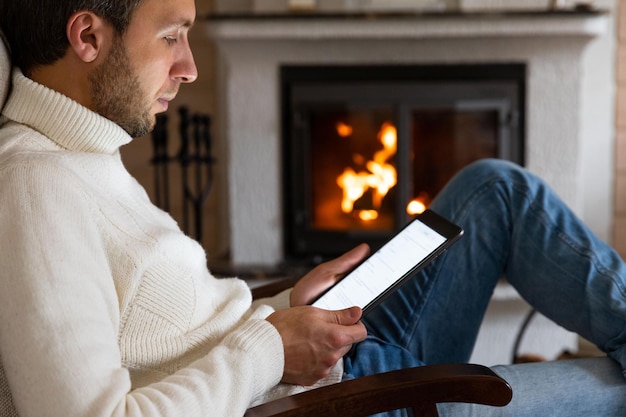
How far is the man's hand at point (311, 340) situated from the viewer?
111cm

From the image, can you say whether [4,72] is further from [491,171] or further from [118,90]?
[491,171]

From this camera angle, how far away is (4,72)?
1121 mm

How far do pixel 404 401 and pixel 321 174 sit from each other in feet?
5.83

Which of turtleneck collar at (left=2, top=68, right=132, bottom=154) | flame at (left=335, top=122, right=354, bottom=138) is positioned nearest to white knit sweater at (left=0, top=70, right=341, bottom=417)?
turtleneck collar at (left=2, top=68, right=132, bottom=154)

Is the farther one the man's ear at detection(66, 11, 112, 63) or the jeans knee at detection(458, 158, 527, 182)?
the jeans knee at detection(458, 158, 527, 182)

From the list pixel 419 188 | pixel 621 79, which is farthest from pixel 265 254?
pixel 621 79

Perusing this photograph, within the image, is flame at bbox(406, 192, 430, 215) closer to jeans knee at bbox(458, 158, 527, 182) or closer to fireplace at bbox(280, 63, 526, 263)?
fireplace at bbox(280, 63, 526, 263)

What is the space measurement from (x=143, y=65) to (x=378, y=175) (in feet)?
5.38

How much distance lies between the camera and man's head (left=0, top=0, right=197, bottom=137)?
1.10 metres

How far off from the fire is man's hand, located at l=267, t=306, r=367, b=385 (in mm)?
1598

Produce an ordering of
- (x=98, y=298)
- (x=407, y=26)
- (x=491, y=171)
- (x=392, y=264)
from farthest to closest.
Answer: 1. (x=407, y=26)
2. (x=491, y=171)
3. (x=392, y=264)
4. (x=98, y=298)

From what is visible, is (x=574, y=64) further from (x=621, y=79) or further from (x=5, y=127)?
(x=5, y=127)

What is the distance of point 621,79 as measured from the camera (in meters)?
2.96

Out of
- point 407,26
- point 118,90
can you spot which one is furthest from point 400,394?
point 407,26
